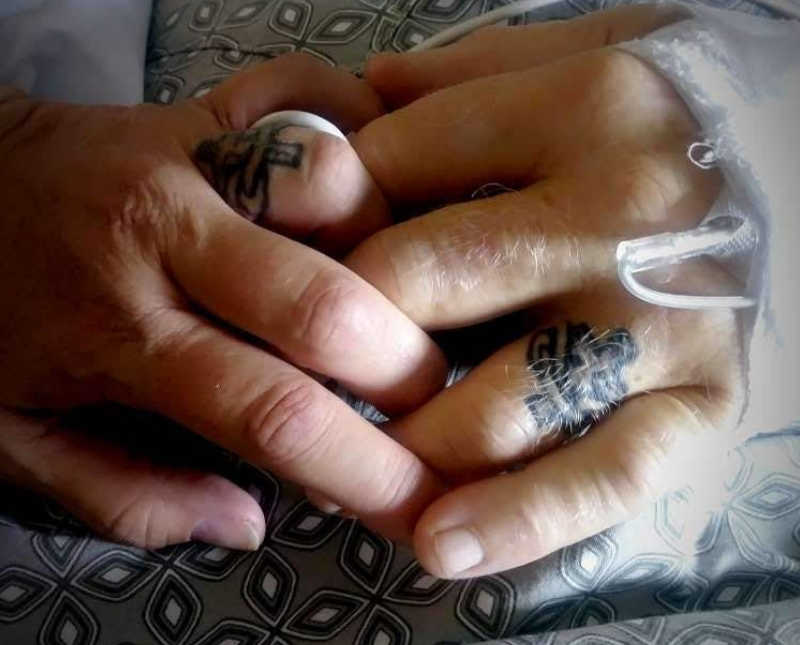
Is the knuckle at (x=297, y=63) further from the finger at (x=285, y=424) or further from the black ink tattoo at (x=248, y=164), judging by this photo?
the finger at (x=285, y=424)

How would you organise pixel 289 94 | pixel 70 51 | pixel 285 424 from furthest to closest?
1. pixel 70 51
2. pixel 289 94
3. pixel 285 424

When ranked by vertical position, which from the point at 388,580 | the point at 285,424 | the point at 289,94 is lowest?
the point at 388,580

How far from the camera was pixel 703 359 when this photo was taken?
0.50m

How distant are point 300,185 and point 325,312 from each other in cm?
8

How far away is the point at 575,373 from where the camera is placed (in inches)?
19.2

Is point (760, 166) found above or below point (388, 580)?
above

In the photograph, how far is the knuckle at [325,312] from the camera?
47 cm

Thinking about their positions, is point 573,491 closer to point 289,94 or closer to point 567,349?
point 567,349

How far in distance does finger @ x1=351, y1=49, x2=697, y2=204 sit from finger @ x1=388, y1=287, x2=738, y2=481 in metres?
0.10

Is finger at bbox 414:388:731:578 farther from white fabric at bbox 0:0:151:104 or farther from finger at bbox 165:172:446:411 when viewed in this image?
white fabric at bbox 0:0:151:104

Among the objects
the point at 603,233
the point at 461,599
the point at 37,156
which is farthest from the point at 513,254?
the point at 37,156

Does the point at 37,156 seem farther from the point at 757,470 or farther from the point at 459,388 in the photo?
the point at 757,470

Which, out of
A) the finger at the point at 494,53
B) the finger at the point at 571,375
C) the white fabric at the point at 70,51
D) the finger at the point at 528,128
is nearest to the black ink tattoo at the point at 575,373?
the finger at the point at 571,375

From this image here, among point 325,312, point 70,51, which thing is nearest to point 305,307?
point 325,312
